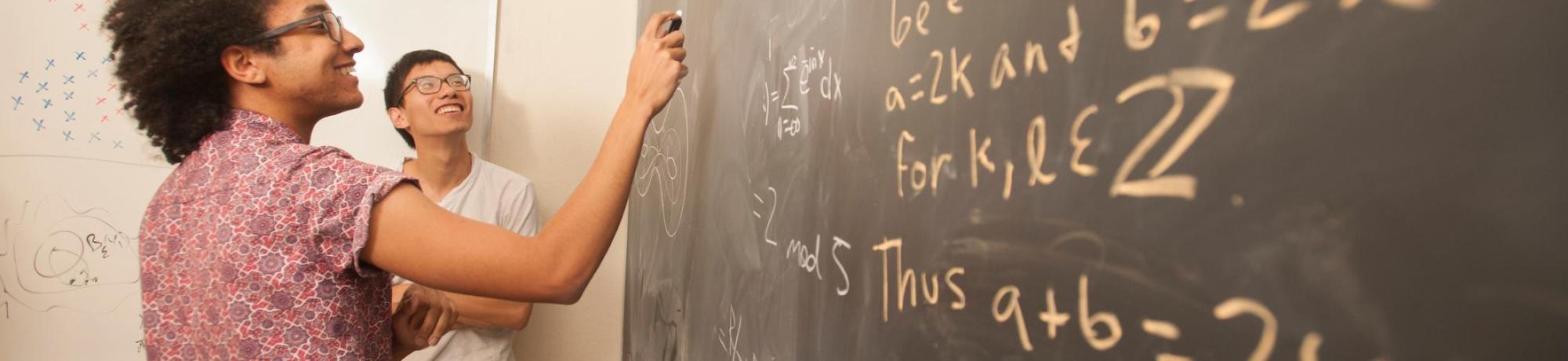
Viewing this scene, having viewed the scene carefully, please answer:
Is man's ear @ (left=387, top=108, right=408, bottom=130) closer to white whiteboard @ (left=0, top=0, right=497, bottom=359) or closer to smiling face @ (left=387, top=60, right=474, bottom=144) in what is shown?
smiling face @ (left=387, top=60, right=474, bottom=144)

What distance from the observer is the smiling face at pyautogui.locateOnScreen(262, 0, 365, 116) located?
105 centimetres

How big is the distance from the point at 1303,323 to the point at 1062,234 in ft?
0.56

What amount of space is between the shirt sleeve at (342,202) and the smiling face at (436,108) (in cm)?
116

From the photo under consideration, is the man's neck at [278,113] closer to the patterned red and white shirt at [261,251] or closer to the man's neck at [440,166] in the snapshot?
the patterned red and white shirt at [261,251]

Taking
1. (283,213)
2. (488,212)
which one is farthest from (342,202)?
(488,212)

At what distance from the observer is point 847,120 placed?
899 mm

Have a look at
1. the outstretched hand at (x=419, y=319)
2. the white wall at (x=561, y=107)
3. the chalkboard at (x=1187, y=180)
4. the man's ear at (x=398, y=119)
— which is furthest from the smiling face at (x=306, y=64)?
the white wall at (x=561, y=107)

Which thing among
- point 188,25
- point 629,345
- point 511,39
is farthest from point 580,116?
point 188,25

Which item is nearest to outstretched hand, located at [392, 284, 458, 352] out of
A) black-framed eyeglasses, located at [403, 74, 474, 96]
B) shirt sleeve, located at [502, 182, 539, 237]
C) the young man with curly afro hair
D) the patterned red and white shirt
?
the young man with curly afro hair

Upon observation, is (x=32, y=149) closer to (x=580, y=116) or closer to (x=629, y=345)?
(x=580, y=116)

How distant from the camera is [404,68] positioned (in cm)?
210

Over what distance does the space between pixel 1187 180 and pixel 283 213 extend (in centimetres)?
→ 86

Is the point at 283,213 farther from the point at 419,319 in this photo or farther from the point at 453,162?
the point at 453,162

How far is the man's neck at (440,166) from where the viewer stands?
81.4 inches
